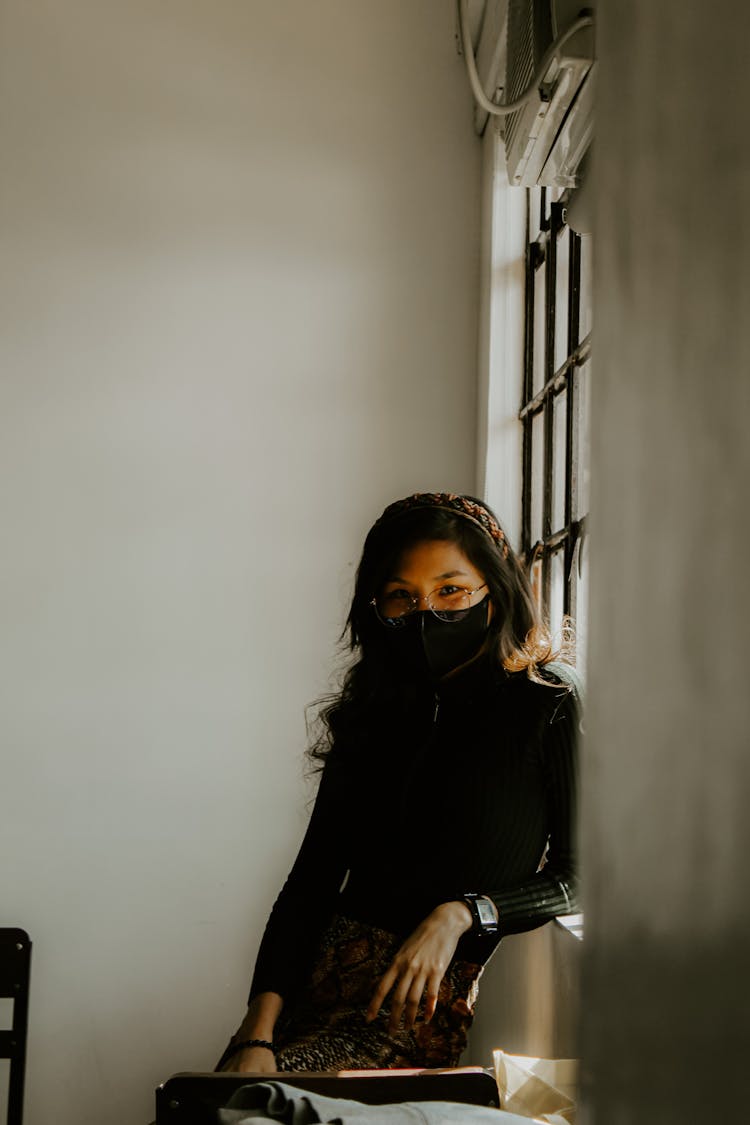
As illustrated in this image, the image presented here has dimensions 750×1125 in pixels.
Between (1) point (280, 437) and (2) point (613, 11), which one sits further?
(1) point (280, 437)

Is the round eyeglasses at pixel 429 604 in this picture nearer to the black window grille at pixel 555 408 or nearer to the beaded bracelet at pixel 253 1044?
the black window grille at pixel 555 408

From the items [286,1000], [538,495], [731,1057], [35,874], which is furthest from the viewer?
[35,874]

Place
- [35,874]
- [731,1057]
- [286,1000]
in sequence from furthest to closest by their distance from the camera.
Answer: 1. [35,874]
2. [286,1000]
3. [731,1057]

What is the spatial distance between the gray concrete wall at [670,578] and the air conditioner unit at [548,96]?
50.5 inches

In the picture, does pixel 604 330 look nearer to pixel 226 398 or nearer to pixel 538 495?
pixel 538 495

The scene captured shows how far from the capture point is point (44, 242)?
8.07ft

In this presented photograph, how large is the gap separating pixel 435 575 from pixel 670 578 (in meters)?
1.44

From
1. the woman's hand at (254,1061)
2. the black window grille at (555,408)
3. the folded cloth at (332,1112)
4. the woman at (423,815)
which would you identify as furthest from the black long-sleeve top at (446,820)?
the folded cloth at (332,1112)

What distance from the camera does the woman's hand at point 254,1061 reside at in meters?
1.26

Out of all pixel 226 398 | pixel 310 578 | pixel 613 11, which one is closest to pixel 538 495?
pixel 310 578

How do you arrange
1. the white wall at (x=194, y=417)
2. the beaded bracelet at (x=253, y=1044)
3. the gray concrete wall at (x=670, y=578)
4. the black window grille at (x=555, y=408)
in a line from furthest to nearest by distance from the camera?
the white wall at (x=194, y=417) < the black window grille at (x=555, y=408) < the beaded bracelet at (x=253, y=1044) < the gray concrete wall at (x=670, y=578)

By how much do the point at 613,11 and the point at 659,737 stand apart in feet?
0.15

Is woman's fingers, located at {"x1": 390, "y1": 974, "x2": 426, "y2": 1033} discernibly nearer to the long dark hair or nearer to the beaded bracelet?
the beaded bracelet

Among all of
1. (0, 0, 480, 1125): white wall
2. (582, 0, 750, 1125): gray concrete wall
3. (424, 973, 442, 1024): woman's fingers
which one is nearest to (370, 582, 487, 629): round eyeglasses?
(424, 973, 442, 1024): woman's fingers
